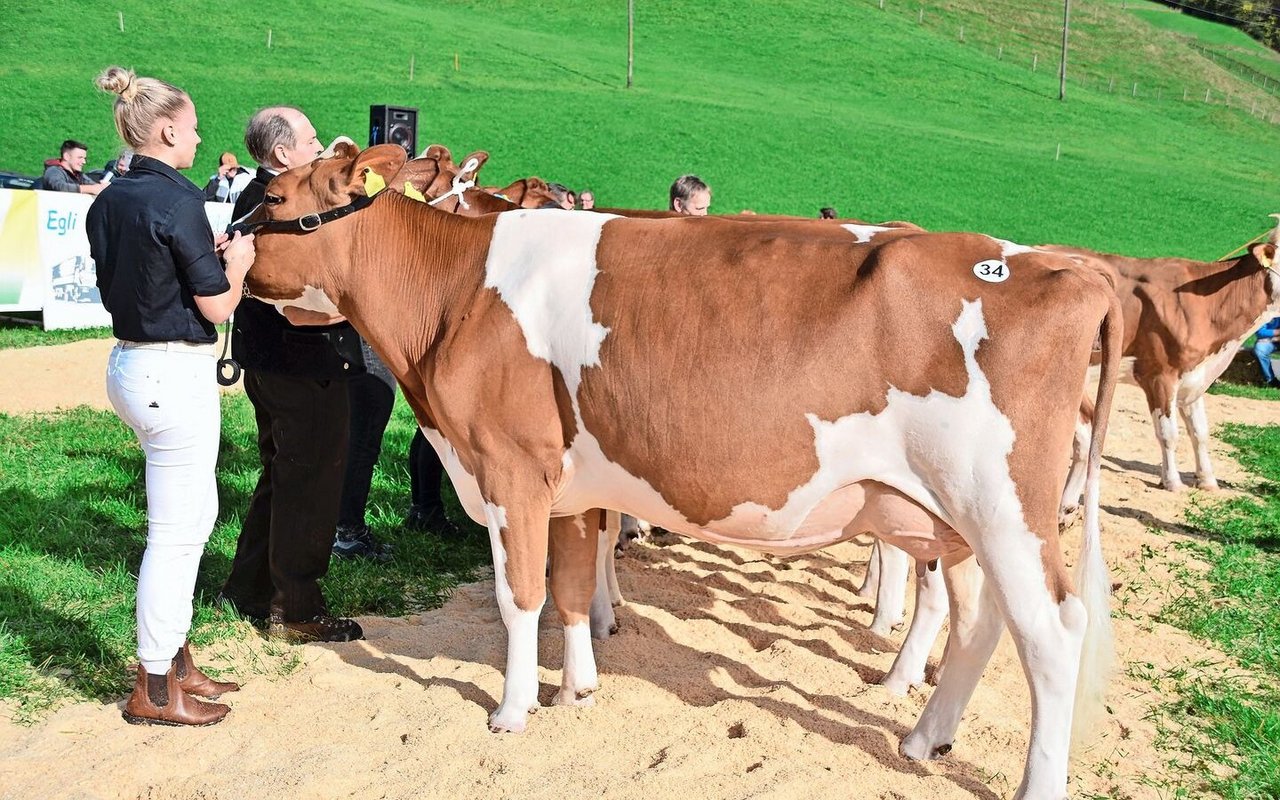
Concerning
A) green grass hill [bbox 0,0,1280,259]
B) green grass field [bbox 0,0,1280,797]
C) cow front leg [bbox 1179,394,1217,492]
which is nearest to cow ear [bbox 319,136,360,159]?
green grass field [bbox 0,0,1280,797]

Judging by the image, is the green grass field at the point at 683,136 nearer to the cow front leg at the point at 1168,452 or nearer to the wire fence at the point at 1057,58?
the wire fence at the point at 1057,58

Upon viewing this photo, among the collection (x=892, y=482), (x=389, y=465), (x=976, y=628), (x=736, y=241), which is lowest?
(x=389, y=465)

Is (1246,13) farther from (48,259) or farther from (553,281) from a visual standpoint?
(553,281)

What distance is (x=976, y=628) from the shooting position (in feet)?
13.8

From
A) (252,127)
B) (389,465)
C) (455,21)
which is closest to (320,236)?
(252,127)

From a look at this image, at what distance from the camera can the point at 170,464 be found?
4.17 metres

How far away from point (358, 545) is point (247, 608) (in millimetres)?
1103

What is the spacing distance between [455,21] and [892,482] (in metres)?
52.1

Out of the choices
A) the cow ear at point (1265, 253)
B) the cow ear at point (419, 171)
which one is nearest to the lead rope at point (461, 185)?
the cow ear at point (419, 171)

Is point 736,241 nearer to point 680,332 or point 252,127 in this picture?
point 680,332

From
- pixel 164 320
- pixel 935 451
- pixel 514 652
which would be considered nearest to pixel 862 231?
pixel 935 451

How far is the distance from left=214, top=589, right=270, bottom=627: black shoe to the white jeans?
1150 mm

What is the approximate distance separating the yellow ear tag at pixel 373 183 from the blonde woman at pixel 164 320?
621 millimetres

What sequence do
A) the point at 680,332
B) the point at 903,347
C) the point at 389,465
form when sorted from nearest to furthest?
the point at 903,347 < the point at 680,332 < the point at 389,465
